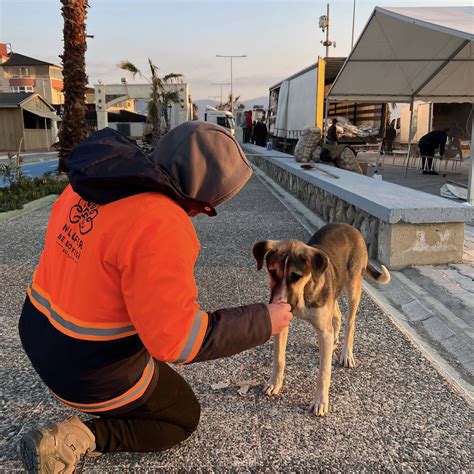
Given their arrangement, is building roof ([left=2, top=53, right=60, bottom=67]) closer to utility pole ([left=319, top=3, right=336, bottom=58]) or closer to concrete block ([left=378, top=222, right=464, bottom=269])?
utility pole ([left=319, top=3, right=336, bottom=58])

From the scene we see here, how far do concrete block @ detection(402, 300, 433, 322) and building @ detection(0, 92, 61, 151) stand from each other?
3152 cm

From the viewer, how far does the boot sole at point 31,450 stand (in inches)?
79.4

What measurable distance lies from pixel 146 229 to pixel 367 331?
282 centimetres

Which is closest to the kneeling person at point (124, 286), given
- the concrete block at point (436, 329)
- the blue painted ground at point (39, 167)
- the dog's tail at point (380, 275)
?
the dog's tail at point (380, 275)

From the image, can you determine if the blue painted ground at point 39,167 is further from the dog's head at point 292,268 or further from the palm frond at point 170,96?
the dog's head at point 292,268

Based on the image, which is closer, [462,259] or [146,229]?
[146,229]

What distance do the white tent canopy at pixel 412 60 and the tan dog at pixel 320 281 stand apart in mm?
5707

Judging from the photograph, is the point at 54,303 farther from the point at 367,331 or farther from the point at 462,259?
the point at 462,259

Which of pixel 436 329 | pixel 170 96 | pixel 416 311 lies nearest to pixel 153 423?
pixel 436 329

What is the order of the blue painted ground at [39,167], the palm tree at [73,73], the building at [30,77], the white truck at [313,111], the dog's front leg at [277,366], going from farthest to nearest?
the building at [30,77], the blue painted ground at [39,167], the white truck at [313,111], the palm tree at [73,73], the dog's front leg at [277,366]

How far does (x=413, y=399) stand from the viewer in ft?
9.91

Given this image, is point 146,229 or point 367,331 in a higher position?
point 146,229

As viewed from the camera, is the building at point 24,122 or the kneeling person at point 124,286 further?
the building at point 24,122

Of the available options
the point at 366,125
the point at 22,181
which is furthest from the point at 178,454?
the point at 366,125
